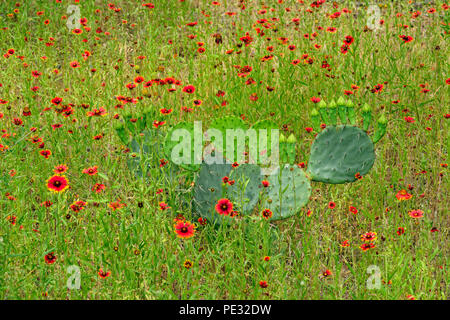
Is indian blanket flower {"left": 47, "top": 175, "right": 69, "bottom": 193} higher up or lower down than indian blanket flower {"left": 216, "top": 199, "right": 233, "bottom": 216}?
higher up

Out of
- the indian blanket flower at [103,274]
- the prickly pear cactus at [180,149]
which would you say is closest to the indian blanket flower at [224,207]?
the prickly pear cactus at [180,149]

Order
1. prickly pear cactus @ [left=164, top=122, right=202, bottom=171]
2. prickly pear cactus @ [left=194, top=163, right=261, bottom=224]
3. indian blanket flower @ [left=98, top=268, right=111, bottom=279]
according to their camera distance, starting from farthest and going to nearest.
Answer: prickly pear cactus @ [left=164, top=122, right=202, bottom=171]
prickly pear cactus @ [left=194, top=163, right=261, bottom=224]
indian blanket flower @ [left=98, top=268, right=111, bottom=279]

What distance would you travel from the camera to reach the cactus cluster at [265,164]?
2.81 metres

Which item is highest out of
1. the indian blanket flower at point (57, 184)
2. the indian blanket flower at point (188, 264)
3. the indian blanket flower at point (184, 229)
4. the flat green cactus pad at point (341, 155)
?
the flat green cactus pad at point (341, 155)

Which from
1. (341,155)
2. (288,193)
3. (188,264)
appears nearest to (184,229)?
(188,264)

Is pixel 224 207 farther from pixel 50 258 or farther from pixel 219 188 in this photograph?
pixel 50 258

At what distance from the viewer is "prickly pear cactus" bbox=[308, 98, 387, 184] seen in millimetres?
2994

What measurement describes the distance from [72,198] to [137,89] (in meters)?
1.45

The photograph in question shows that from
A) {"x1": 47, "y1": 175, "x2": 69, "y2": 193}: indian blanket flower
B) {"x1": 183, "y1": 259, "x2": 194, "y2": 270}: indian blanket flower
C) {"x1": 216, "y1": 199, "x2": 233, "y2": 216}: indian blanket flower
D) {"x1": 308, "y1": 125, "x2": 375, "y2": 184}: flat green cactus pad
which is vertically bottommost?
{"x1": 183, "y1": 259, "x2": 194, "y2": 270}: indian blanket flower

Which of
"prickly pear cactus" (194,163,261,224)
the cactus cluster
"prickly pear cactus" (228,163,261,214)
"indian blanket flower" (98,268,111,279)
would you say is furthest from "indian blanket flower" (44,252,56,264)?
"prickly pear cactus" (228,163,261,214)

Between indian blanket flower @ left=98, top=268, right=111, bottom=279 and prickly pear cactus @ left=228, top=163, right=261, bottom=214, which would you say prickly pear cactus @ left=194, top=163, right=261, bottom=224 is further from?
indian blanket flower @ left=98, top=268, right=111, bottom=279

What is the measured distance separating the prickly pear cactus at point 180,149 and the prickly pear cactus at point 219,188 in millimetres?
122

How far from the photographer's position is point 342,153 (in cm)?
303

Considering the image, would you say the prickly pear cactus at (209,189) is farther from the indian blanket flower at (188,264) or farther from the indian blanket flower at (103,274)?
the indian blanket flower at (103,274)
